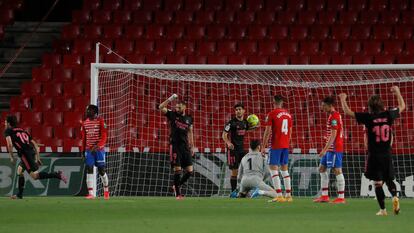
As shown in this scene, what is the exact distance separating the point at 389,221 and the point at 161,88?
11.8 meters

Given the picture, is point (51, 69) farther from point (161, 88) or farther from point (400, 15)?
point (400, 15)

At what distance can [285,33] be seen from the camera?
24047mm

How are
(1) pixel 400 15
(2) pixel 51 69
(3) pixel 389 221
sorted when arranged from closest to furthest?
(3) pixel 389 221 → (2) pixel 51 69 → (1) pixel 400 15

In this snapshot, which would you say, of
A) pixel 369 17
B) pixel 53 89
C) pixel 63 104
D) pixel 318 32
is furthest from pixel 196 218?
pixel 369 17

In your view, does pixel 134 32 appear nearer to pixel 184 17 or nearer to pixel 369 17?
pixel 184 17

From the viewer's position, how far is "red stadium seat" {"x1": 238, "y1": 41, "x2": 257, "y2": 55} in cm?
2342

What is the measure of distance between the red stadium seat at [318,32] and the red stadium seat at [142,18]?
14.3 feet

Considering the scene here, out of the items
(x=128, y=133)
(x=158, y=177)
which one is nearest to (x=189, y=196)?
(x=158, y=177)

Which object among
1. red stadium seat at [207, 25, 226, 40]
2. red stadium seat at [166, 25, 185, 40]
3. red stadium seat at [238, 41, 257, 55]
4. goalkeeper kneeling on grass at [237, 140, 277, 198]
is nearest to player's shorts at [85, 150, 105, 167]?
goalkeeper kneeling on grass at [237, 140, 277, 198]

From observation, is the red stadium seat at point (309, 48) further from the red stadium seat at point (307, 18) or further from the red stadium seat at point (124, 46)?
the red stadium seat at point (124, 46)

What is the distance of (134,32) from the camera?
24.2 meters

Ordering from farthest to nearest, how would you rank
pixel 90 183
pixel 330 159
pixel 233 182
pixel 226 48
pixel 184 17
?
pixel 184 17 → pixel 226 48 → pixel 233 182 → pixel 90 183 → pixel 330 159

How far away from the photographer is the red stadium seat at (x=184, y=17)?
2472 cm

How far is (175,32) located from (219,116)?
157 inches
